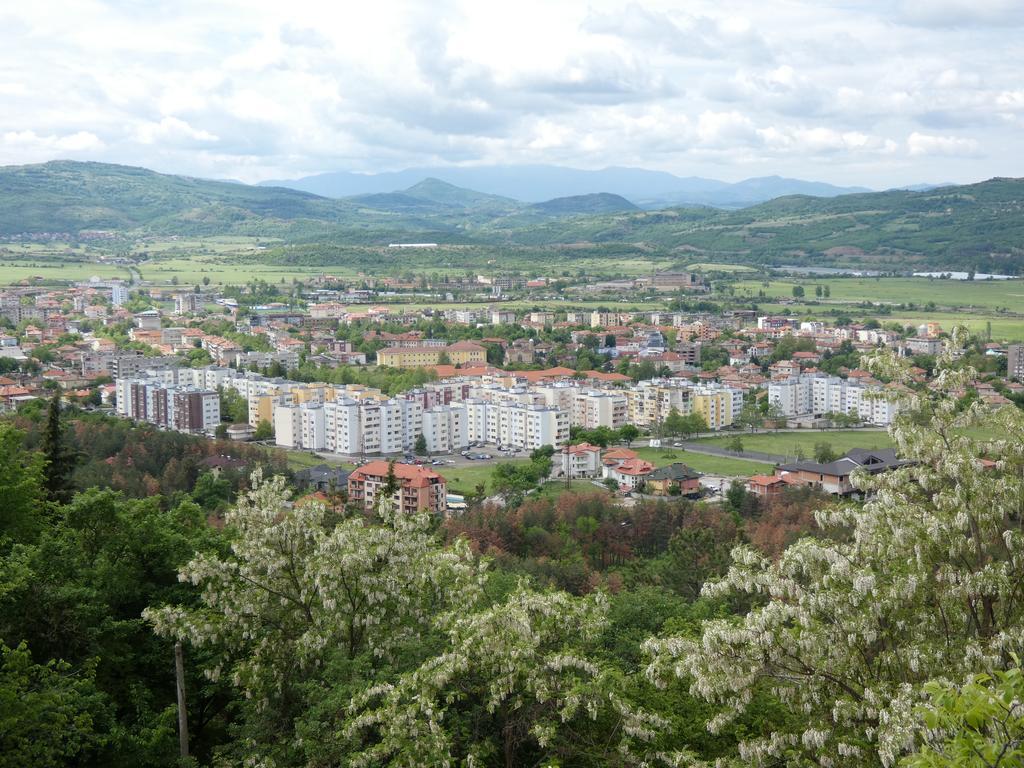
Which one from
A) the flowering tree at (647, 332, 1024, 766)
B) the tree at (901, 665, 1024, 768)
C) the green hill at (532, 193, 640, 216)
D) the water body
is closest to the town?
the flowering tree at (647, 332, 1024, 766)

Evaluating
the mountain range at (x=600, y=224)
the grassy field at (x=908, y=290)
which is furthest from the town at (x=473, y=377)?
the mountain range at (x=600, y=224)

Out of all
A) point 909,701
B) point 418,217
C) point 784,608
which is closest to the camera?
point 909,701

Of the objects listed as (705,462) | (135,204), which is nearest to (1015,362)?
(705,462)

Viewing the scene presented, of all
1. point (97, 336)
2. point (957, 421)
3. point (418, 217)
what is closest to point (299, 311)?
point (97, 336)

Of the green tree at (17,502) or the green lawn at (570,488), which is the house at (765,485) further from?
the green tree at (17,502)

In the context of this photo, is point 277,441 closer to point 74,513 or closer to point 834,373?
point 834,373

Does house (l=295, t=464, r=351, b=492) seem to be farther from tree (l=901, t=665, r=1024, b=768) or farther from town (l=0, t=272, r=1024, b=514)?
tree (l=901, t=665, r=1024, b=768)
